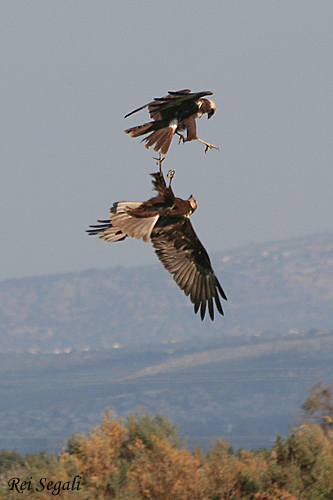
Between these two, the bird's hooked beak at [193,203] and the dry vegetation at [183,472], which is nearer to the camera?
the bird's hooked beak at [193,203]

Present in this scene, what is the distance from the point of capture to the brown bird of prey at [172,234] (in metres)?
11.8

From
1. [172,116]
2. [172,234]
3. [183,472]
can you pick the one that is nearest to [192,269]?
[172,234]

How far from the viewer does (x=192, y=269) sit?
14.4 metres

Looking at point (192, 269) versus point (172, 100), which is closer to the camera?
point (172, 100)

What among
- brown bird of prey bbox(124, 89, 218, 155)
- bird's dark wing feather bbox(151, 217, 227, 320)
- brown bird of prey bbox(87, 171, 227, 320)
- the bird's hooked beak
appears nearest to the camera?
brown bird of prey bbox(124, 89, 218, 155)

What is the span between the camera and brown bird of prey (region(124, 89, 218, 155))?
11172 millimetres

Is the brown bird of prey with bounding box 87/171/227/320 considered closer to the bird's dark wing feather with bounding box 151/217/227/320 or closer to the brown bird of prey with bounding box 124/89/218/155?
the bird's dark wing feather with bounding box 151/217/227/320

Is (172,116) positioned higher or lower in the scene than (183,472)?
higher

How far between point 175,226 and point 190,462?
776 inches

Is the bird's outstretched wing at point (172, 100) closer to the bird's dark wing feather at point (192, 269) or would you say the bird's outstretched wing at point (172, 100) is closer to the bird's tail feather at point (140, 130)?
the bird's tail feather at point (140, 130)

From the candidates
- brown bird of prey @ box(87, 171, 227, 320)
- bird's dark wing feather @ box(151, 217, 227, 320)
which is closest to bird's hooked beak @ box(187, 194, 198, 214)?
brown bird of prey @ box(87, 171, 227, 320)

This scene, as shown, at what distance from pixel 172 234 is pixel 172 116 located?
2.55m

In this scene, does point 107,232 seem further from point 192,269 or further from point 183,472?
point 183,472

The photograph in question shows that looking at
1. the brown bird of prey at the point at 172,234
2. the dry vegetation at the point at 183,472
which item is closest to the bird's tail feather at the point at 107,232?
the brown bird of prey at the point at 172,234
